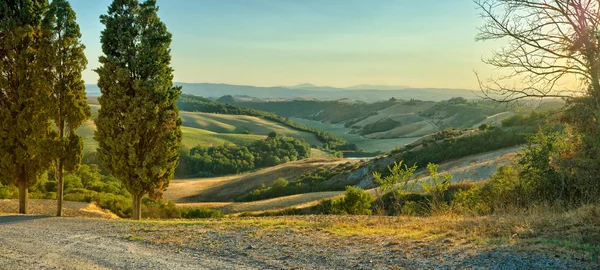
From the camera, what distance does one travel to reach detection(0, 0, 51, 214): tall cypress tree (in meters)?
19.7

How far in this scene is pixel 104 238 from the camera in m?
12.4

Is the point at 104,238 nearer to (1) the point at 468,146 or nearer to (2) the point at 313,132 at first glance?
(1) the point at 468,146

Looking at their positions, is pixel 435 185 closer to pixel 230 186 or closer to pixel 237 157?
pixel 230 186

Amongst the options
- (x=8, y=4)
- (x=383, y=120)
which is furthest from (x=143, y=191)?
(x=383, y=120)

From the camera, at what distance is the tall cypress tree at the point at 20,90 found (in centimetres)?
1966

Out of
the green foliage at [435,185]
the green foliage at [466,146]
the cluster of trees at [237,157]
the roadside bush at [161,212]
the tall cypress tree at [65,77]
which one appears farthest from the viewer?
the cluster of trees at [237,157]

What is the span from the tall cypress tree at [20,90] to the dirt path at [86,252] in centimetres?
671

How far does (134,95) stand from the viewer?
67.7 ft

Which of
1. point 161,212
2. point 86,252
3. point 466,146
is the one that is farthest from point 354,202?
point 466,146

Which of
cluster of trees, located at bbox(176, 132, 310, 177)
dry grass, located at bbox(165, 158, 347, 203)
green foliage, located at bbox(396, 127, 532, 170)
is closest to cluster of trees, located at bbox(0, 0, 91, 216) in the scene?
dry grass, located at bbox(165, 158, 347, 203)

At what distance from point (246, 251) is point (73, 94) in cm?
1334

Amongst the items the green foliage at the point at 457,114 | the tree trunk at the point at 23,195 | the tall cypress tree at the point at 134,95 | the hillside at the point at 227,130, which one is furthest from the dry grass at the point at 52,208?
the green foliage at the point at 457,114

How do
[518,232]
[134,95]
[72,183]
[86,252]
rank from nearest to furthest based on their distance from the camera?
[518,232], [86,252], [134,95], [72,183]

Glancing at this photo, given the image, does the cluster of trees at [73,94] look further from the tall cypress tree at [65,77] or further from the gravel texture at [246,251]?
the gravel texture at [246,251]
